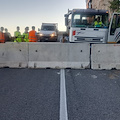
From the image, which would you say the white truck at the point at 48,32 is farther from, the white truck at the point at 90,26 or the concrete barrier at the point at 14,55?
the concrete barrier at the point at 14,55

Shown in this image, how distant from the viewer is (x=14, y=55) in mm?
8070

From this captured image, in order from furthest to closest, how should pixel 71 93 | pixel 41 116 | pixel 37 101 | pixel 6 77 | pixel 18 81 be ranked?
1. pixel 6 77
2. pixel 18 81
3. pixel 71 93
4. pixel 37 101
5. pixel 41 116

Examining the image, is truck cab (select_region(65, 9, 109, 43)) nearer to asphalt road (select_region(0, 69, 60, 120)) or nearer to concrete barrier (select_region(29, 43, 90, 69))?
concrete barrier (select_region(29, 43, 90, 69))

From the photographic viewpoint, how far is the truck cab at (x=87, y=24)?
11.4m

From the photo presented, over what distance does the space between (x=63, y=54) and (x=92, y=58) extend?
1323 mm

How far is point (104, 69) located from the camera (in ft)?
25.3

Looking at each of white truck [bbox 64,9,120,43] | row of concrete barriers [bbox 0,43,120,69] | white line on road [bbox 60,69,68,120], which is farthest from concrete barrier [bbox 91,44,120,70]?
white truck [bbox 64,9,120,43]

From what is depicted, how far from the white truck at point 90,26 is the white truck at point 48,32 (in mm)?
10235

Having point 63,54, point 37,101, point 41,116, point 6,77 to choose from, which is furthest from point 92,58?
point 41,116

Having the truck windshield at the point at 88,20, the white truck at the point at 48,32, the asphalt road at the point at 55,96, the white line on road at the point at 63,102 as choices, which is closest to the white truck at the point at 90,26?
the truck windshield at the point at 88,20

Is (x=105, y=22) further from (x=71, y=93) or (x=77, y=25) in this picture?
(x=71, y=93)

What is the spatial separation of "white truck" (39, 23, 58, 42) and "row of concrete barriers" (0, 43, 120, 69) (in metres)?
13.8

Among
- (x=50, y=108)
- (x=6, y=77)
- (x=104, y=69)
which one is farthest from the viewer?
(x=104, y=69)

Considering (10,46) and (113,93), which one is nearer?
(113,93)
